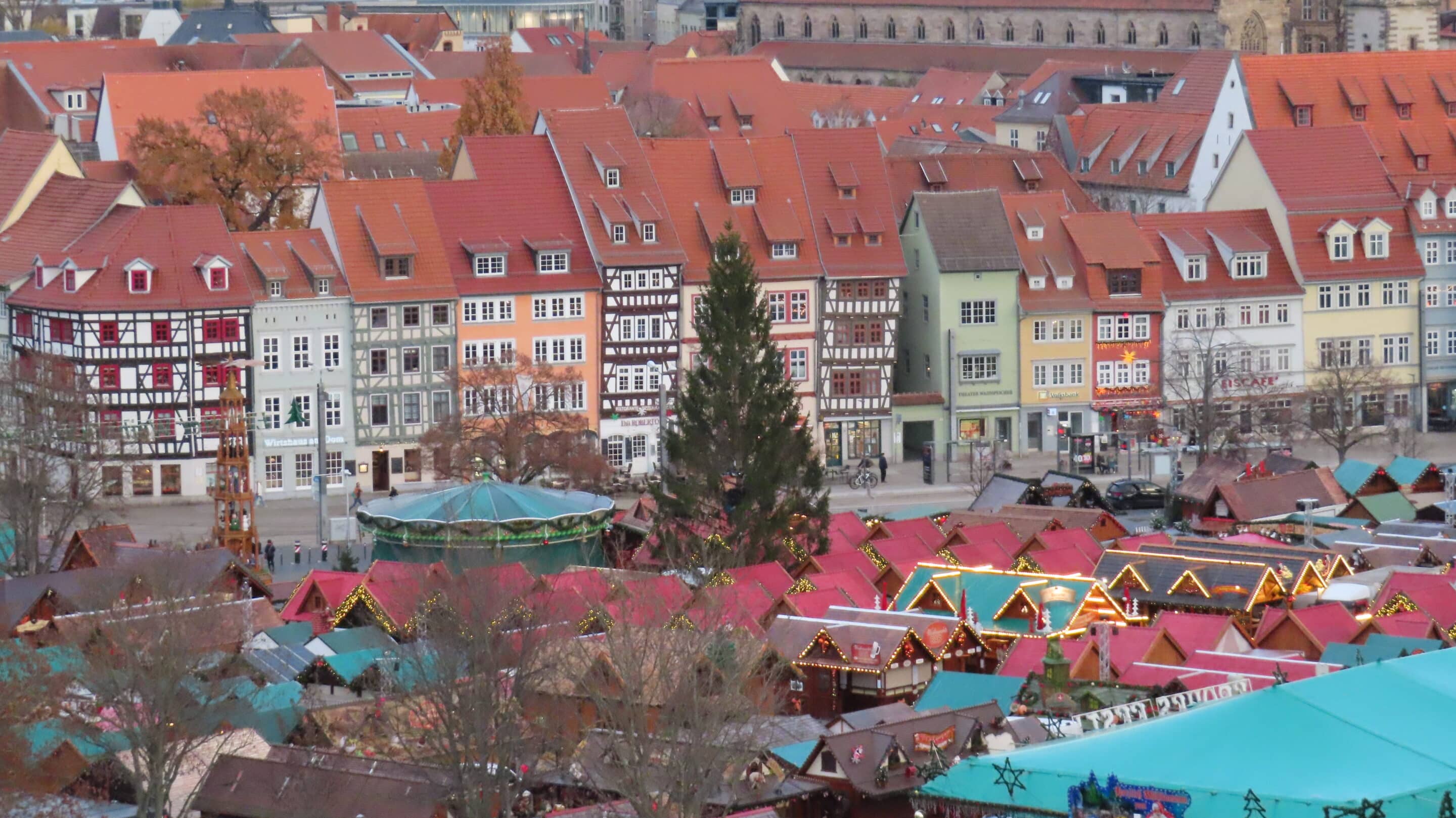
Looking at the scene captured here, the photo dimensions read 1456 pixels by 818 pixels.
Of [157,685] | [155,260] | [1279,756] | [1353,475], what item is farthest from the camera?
[155,260]

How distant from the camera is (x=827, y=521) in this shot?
95.1 metres

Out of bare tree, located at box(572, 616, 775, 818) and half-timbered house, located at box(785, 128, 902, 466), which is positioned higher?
half-timbered house, located at box(785, 128, 902, 466)

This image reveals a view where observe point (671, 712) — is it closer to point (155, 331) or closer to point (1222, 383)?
point (155, 331)

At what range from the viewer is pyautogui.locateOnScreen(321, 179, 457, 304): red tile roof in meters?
116

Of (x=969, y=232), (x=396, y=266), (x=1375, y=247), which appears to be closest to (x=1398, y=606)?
(x=969, y=232)

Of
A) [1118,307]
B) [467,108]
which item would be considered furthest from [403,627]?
[467,108]

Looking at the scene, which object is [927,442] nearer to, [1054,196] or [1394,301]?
[1054,196]

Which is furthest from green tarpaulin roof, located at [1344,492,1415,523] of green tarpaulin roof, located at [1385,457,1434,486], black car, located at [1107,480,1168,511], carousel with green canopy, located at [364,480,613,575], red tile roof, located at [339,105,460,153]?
red tile roof, located at [339,105,460,153]

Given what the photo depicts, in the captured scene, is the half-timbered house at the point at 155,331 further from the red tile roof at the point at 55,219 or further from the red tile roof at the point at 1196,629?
the red tile roof at the point at 1196,629

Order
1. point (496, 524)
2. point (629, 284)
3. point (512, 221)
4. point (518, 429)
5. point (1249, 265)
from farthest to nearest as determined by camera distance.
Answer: point (1249, 265) → point (629, 284) → point (512, 221) → point (518, 429) → point (496, 524)

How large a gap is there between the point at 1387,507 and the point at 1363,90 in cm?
3769

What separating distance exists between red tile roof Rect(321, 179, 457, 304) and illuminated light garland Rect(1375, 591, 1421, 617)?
39541mm

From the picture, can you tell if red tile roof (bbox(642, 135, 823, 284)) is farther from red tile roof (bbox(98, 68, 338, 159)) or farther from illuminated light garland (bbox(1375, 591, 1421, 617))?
illuminated light garland (bbox(1375, 591, 1421, 617))

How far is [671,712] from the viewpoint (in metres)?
69.8
